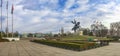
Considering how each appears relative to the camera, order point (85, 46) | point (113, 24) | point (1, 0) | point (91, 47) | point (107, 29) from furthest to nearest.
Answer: point (107, 29) < point (113, 24) < point (1, 0) < point (91, 47) < point (85, 46)

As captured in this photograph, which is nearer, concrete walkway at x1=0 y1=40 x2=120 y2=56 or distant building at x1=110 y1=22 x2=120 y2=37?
concrete walkway at x1=0 y1=40 x2=120 y2=56

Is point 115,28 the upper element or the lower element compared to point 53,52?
upper

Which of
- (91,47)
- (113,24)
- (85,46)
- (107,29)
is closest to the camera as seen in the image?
(85,46)

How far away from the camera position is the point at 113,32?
104000 millimetres

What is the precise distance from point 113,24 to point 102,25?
563cm

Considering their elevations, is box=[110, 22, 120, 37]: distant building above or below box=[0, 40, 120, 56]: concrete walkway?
above

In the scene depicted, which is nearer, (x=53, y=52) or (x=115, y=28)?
(x=53, y=52)

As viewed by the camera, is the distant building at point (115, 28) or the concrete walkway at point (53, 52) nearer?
the concrete walkway at point (53, 52)

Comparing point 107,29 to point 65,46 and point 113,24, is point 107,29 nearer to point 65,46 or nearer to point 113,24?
point 113,24

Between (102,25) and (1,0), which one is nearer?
(1,0)

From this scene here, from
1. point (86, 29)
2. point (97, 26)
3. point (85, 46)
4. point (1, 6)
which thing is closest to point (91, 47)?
point (85, 46)

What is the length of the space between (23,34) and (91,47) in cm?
9708

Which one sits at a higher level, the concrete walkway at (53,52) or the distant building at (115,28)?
the distant building at (115,28)

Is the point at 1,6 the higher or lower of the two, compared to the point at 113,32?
higher
